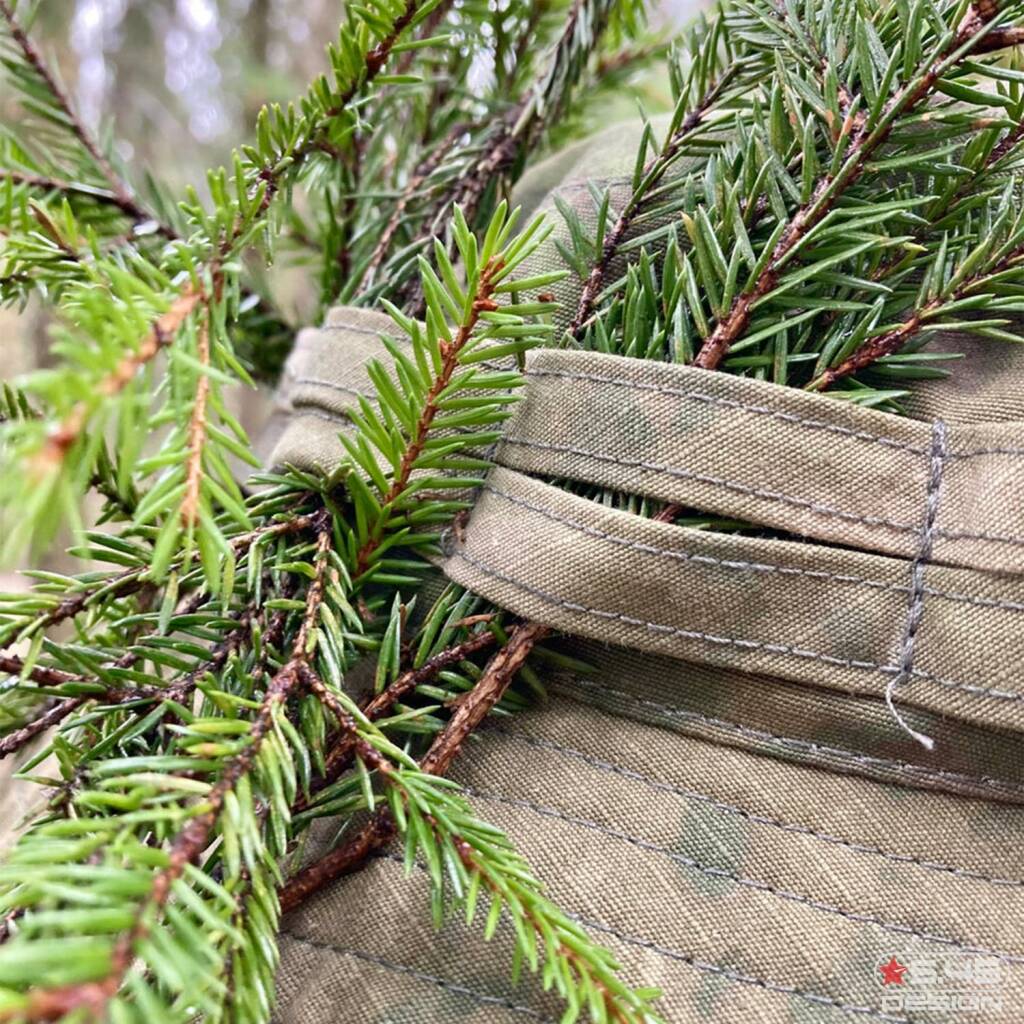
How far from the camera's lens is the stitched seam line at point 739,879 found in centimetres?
31

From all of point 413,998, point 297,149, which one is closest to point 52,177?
point 297,149

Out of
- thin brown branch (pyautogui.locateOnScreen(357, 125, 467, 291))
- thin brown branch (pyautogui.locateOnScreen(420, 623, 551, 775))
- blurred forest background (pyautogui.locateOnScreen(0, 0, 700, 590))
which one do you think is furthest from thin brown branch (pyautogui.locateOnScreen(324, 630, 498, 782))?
blurred forest background (pyautogui.locateOnScreen(0, 0, 700, 590))

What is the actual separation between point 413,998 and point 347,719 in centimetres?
11

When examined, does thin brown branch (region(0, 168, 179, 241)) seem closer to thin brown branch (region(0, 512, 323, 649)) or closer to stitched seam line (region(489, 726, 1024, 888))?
thin brown branch (region(0, 512, 323, 649))

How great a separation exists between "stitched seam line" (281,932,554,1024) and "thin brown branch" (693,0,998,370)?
0.25 metres

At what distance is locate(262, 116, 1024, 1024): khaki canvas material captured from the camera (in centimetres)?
30

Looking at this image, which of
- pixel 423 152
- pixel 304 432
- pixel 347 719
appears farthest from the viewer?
pixel 423 152

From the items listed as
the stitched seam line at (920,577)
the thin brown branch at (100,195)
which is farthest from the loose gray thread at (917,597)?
the thin brown branch at (100,195)

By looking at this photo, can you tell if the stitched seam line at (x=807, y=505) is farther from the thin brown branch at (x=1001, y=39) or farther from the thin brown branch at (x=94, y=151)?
the thin brown branch at (x=94, y=151)

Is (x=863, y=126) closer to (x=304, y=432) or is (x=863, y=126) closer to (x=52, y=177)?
(x=304, y=432)

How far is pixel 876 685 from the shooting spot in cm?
30

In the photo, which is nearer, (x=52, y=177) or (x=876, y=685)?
(x=876, y=685)

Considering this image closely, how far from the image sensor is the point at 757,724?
329 mm

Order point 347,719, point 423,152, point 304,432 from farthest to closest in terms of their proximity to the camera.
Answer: point 423,152 → point 304,432 → point 347,719
